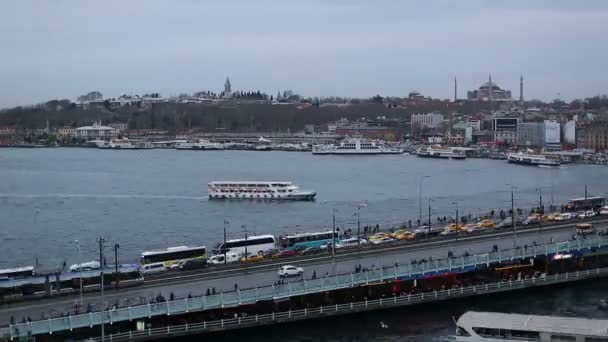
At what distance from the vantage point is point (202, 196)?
57.4 feet

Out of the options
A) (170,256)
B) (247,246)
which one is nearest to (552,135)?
(247,246)

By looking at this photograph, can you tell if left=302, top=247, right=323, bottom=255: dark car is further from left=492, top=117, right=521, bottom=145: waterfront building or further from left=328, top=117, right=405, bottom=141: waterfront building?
left=328, top=117, right=405, bottom=141: waterfront building

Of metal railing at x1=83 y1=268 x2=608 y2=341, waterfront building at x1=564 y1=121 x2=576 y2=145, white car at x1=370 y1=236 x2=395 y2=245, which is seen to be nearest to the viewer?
metal railing at x1=83 y1=268 x2=608 y2=341

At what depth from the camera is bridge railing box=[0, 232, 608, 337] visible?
6.14 meters

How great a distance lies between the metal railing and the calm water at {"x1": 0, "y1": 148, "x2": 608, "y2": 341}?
0.07m

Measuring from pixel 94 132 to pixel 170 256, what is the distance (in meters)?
39.8

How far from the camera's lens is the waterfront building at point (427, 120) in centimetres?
4903

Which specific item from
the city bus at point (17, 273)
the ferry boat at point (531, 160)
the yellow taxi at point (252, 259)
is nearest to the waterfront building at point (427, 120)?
the ferry boat at point (531, 160)

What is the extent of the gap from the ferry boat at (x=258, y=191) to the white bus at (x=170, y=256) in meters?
7.19

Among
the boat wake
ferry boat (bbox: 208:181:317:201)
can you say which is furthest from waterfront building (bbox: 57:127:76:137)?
ferry boat (bbox: 208:181:317:201)

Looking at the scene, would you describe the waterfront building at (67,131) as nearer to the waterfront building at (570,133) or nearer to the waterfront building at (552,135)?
the waterfront building at (552,135)

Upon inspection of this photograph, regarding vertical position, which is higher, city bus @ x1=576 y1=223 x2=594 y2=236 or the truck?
city bus @ x1=576 y1=223 x2=594 y2=236

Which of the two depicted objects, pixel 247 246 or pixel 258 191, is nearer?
pixel 247 246

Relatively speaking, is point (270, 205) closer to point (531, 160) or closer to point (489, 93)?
point (531, 160)
